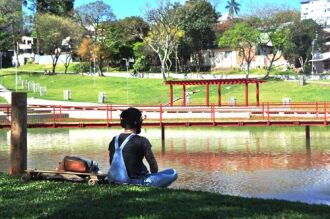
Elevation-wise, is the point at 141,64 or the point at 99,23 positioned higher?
the point at 99,23

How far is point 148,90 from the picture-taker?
70125 millimetres

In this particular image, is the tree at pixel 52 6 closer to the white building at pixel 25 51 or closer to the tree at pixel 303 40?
the white building at pixel 25 51

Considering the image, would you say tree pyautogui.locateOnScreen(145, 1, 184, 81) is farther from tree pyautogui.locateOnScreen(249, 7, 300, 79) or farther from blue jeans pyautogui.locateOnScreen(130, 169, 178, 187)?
blue jeans pyautogui.locateOnScreen(130, 169, 178, 187)

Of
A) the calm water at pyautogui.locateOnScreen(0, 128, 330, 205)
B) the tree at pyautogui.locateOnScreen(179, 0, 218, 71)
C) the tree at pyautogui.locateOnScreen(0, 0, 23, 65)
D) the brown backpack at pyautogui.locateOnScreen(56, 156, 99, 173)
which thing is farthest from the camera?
the tree at pyautogui.locateOnScreen(0, 0, 23, 65)

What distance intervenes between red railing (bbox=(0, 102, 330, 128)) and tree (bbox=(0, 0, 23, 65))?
6391cm

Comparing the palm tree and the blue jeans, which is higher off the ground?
the palm tree

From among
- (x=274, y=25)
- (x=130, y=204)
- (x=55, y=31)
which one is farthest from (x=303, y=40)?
(x=130, y=204)

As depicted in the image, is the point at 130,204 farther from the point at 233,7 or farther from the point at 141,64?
the point at 233,7

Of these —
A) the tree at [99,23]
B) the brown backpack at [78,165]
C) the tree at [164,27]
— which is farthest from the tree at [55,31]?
the brown backpack at [78,165]

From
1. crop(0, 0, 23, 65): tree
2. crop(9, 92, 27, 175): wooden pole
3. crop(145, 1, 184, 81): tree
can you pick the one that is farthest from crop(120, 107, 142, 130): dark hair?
crop(0, 0, 23, 65): tree

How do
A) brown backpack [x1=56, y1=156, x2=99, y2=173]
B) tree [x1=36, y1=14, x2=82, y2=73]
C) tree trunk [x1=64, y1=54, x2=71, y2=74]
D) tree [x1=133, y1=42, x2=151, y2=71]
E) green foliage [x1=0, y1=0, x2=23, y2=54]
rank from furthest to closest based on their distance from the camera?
green foliage [x1=0, y1=0, x2=23, y2=54] < tree trunk [x1=64, y1=54, x2=71, y2=74] < tree [x1=36, y1=14, x2=82, y2=73] < tree [x1=133, y1=42, x2=151, y2=71] < brown backpack [x1=56, y1=156, x2=99, y2=173]

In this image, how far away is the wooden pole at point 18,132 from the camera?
11.4 metres

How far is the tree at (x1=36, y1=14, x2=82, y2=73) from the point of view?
9344cm

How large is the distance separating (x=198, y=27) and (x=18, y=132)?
84306 millimetres
